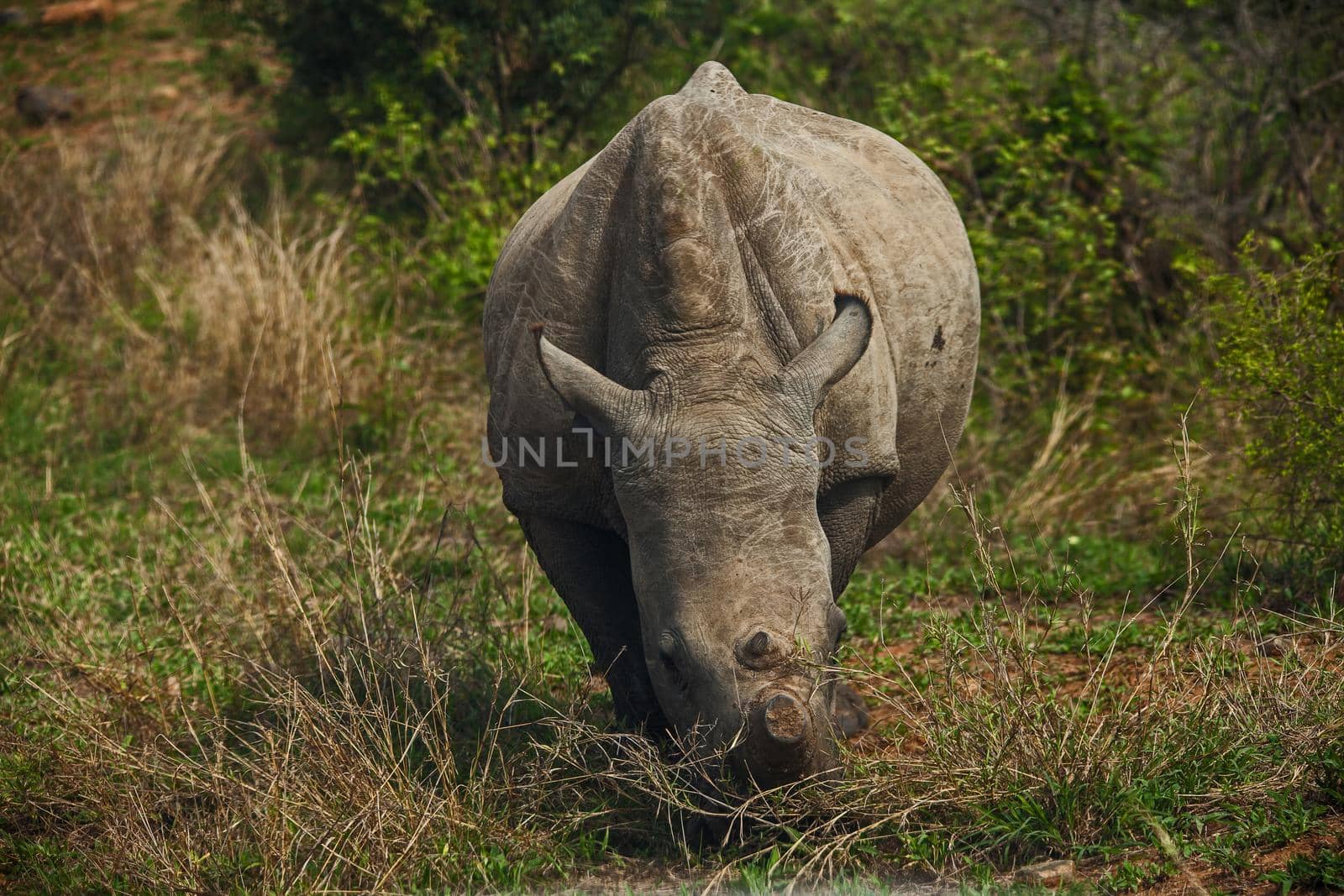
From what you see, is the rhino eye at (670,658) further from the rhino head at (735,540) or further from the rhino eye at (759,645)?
the rhino eye at (759,645)

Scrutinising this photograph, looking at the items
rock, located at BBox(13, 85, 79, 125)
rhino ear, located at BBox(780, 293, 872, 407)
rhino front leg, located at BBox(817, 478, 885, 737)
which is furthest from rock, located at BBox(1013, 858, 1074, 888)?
rock, located at BBox(13, 85, 79, 125)

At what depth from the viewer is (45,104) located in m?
13.3

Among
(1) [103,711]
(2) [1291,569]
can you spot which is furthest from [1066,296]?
(1) [103,711]

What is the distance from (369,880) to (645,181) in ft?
6.62

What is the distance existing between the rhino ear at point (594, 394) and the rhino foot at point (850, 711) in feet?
5.27

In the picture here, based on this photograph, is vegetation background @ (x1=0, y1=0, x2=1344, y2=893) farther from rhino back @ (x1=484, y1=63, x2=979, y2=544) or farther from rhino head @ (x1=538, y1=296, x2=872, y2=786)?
rhino back @ (x1=484, y1=63, x2=979, y2=544)

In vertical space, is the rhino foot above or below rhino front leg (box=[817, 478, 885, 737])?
below

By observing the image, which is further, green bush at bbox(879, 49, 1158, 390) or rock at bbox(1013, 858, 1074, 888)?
green bush at bbox(879, 49, 1158, 390)

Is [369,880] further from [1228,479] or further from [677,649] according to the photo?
[1228,479]

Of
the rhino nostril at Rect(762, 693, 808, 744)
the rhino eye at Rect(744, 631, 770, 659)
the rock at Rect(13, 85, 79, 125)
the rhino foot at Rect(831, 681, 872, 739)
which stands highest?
the rock at Rect(13, 85, 79, 125)

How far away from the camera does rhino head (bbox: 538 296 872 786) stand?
10.8 feet

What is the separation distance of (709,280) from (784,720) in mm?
1191

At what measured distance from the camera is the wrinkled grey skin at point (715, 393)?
3396mm

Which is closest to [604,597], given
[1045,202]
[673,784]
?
[673,784]
